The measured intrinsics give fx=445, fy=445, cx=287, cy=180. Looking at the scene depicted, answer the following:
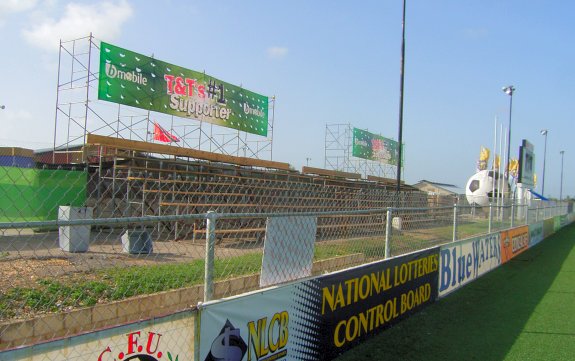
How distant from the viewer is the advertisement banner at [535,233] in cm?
1690

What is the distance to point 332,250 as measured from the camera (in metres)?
8.72

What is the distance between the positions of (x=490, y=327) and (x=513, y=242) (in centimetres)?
844

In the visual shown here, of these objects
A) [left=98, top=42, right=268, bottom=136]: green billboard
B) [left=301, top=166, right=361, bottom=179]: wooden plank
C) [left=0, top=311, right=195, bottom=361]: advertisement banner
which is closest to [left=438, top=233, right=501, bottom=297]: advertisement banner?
[left=0, top=311, right=195, bottom=361]: advertisement banner

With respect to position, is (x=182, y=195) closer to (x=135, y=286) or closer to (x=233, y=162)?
(x=233, y=162)

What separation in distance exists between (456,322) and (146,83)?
12.8m

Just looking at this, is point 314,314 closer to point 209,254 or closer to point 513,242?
point 209,254

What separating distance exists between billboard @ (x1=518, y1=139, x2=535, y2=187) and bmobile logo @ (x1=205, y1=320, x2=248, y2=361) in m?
24.7

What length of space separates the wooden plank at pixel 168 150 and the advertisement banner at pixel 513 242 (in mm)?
9901

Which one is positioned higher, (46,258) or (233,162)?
(233,162)

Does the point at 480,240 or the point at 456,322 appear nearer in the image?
the point at 456,322

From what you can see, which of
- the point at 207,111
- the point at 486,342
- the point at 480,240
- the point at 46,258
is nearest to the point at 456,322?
the point at 486,342

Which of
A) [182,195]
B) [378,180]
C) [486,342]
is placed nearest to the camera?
[486,342]

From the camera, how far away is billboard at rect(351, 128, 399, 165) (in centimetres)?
3244

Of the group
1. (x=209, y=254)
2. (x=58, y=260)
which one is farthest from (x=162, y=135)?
(x=209, y=254)
